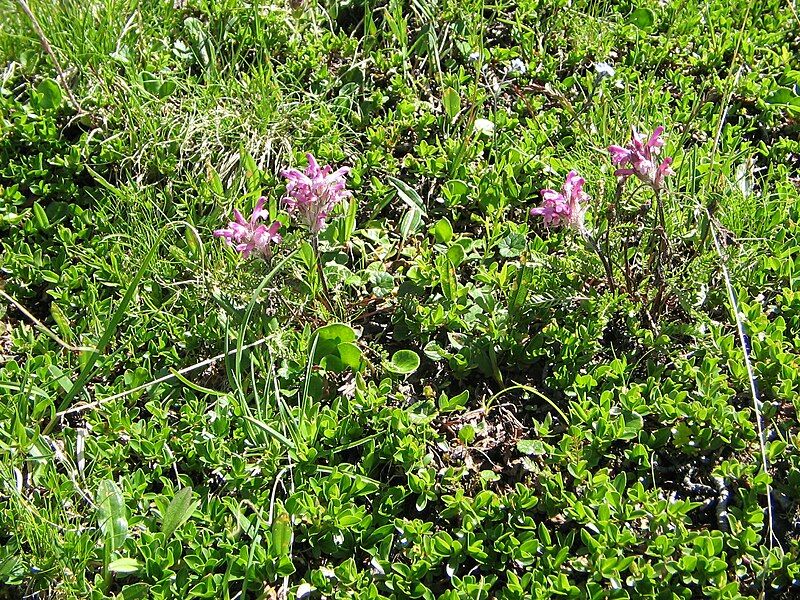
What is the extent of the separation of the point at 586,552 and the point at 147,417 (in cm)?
135

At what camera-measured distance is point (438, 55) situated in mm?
3363

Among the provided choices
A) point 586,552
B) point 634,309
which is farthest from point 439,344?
point 586,552

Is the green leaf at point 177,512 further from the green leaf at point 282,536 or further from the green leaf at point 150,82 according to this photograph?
the green leaf at point 150,82

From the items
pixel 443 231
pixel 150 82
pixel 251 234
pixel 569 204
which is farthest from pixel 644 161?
pixel 150 82

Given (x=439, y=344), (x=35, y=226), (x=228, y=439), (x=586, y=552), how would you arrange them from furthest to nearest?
(x=35, y=226)
(x=439, y=344)
(x=228, y=439)
(x=586, y=552)

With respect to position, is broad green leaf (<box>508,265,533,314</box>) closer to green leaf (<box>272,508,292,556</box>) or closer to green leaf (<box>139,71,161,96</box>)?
green leaf (<box>272,508,292,556</box>)

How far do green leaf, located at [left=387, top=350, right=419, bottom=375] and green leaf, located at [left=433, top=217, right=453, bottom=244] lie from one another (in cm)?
47

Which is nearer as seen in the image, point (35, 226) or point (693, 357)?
point (693, 357)

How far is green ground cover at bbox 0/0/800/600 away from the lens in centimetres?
224

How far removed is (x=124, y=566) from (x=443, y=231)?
1.41m

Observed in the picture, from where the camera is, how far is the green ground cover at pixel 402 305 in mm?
2238

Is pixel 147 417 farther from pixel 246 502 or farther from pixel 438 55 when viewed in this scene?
pixel 438 55

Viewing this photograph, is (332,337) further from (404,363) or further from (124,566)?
(124,566)

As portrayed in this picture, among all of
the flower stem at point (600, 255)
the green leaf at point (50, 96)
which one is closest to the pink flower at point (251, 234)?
the flower stem at point (600, 255)
